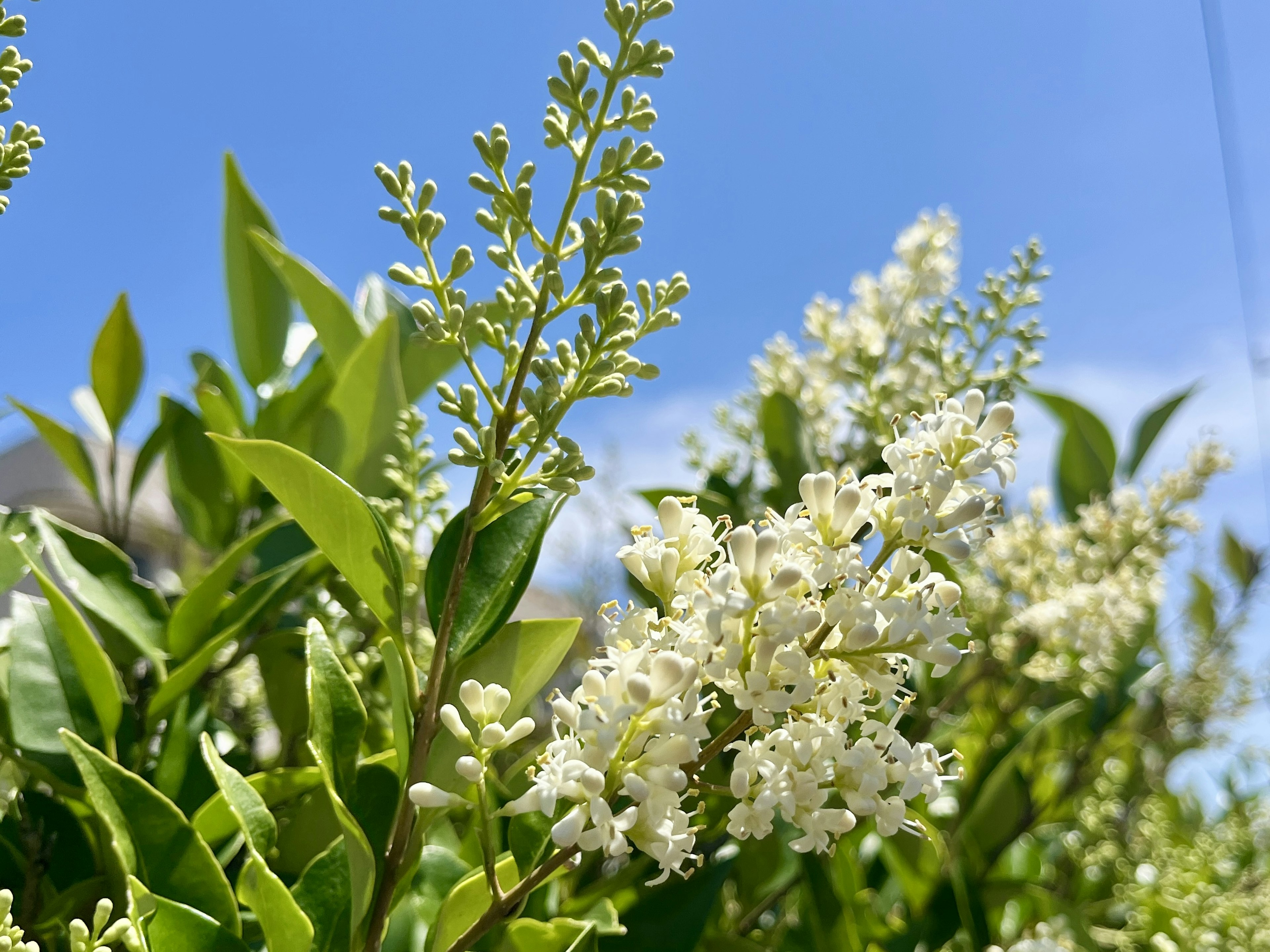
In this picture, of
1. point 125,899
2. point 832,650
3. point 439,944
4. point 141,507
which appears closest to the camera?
point 832,650

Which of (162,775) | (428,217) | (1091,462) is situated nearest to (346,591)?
(162,775)

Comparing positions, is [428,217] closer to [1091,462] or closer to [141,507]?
[1091,462]

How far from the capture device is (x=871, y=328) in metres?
1.42

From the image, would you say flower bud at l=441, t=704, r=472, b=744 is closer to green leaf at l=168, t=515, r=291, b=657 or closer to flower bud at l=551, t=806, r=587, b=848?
flower bud at l=551, t=806, r=587, b=848

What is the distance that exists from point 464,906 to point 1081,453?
144 cm

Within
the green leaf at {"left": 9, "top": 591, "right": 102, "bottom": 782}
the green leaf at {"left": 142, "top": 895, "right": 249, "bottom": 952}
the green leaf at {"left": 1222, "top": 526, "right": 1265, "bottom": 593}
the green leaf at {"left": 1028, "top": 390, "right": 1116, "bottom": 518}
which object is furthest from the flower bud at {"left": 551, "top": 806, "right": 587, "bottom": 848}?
the green leaf at {"left": 1222, "top": 526, "right": 1265, "bottom": 593}

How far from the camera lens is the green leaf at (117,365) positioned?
1.07m

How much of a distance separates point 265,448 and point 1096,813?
1.59m

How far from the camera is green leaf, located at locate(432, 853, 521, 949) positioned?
1.91ft

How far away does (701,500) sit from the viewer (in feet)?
3.35

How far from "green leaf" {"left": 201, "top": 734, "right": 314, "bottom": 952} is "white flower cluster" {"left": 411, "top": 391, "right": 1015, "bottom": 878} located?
13 cm

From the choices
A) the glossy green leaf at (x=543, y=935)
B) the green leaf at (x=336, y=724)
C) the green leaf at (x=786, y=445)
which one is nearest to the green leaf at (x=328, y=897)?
the green leaf at (x=336, y=724)

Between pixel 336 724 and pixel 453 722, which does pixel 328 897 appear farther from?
pixel 453 722

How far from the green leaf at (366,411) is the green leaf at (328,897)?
0.46 metres
